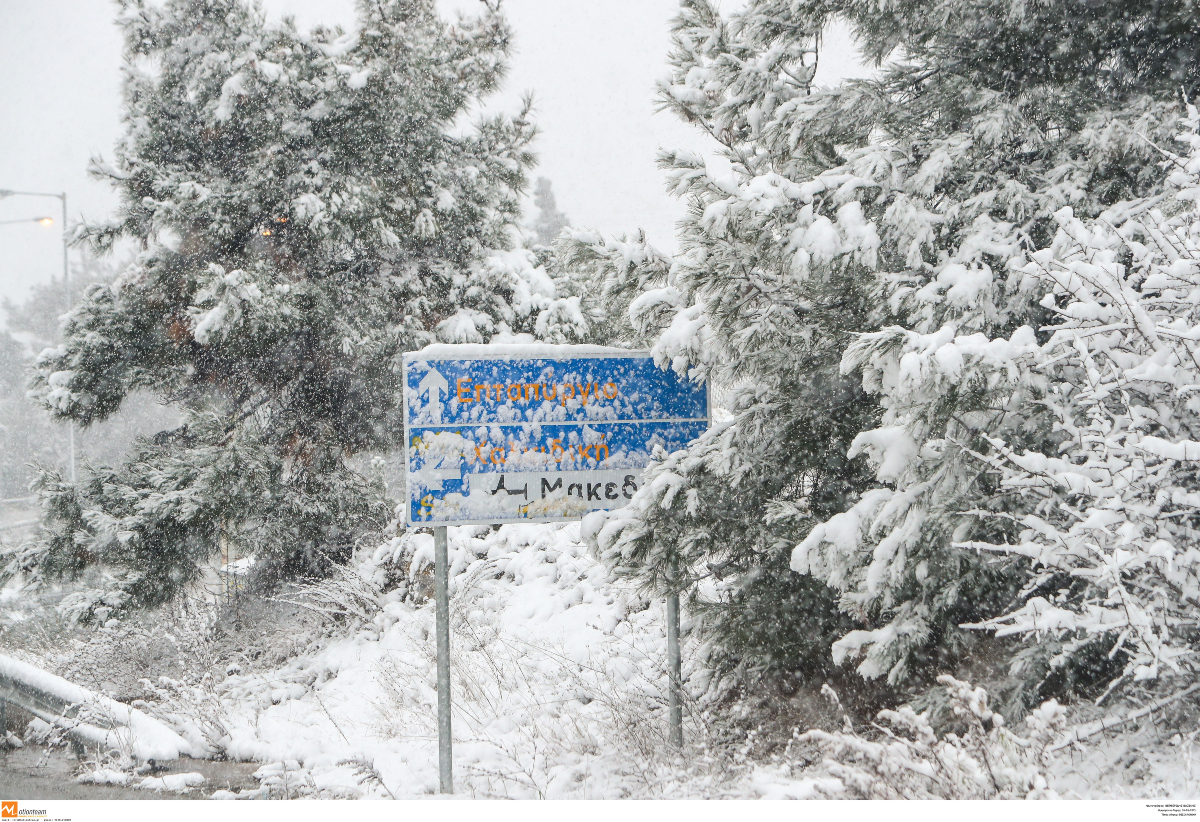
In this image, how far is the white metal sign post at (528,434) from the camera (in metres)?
3.93

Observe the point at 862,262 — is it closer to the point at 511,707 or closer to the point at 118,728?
the point at 511,707

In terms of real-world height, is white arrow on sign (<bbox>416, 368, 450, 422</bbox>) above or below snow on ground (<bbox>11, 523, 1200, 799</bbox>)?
above

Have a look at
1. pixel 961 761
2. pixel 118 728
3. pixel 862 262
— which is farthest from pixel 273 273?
pixel 961 761

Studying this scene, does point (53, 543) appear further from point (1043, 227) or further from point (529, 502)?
point (1043, 227)

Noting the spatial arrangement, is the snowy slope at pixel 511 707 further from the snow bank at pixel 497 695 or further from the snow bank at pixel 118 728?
the snow bank at pixel 118 728

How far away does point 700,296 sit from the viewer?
3.71 meters

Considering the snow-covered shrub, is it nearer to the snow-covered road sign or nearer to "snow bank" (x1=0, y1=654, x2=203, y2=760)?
the snow-covered road sign

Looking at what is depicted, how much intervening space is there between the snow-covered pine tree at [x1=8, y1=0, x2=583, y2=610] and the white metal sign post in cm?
419

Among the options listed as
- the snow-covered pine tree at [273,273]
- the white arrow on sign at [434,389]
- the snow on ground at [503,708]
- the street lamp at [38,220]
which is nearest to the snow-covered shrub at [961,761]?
the snow on ground at [503,708]

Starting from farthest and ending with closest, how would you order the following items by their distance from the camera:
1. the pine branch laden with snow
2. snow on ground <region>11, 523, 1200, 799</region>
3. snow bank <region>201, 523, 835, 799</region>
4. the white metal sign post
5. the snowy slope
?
1. snow bank <region>201, 523, 835, 799</region>
2. the white metal sign post
3. the snowy slope
4. snow on ground <region>11, 523, 1200, 799</region>
5. the pine branch laden with snow

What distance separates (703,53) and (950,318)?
8.19ft

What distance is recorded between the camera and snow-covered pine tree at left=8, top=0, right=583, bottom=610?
794cm

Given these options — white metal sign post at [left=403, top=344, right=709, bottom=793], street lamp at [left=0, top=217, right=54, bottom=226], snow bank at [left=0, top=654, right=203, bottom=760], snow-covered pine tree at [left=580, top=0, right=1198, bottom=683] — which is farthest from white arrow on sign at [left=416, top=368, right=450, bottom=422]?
street lamp at [left=0, top=217, right=54, bottom=226]

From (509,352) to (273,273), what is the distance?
16.7 ft
